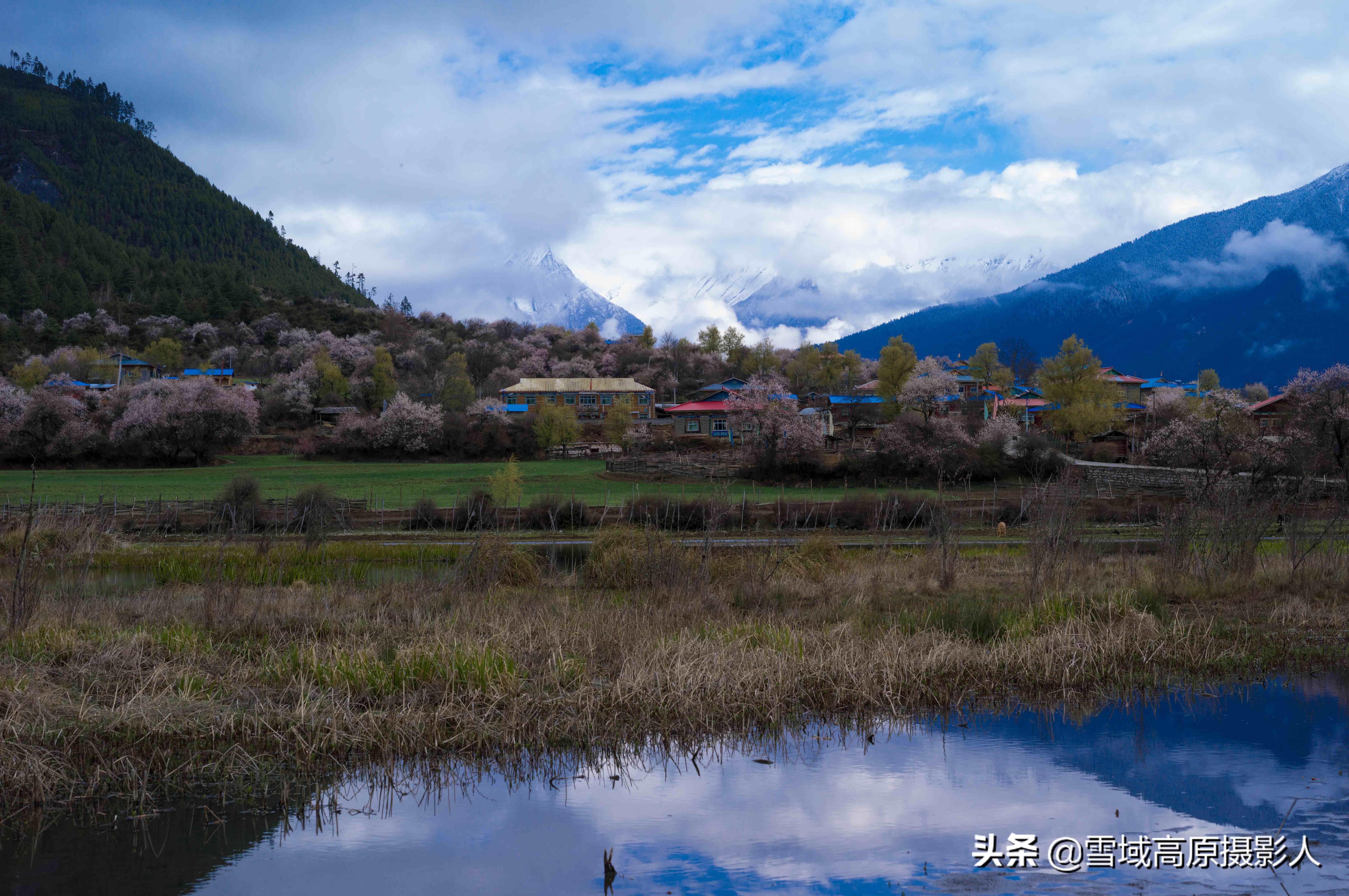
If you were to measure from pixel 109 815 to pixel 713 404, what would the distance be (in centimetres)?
8380

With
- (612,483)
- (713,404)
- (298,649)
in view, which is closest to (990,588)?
(298,649)

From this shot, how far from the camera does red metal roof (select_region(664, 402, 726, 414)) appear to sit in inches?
3526

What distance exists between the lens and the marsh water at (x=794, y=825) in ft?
24.6

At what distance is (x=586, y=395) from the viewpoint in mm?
105062

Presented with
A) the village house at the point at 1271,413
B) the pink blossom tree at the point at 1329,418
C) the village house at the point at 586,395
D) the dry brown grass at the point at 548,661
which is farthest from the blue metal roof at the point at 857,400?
the dry brown grass at the point at 548,661

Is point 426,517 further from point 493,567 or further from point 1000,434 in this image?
point 1000,434

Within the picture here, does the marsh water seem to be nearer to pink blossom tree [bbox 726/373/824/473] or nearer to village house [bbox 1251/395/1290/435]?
pink blossom tree [bbox 726/373/824/473]

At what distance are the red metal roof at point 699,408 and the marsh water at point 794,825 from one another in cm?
7801

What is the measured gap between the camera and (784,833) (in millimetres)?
8453

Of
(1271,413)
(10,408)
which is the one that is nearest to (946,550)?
(1271,413)

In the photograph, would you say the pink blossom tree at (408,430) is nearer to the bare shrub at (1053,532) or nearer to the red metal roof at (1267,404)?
the bare shrub at (1053,532)

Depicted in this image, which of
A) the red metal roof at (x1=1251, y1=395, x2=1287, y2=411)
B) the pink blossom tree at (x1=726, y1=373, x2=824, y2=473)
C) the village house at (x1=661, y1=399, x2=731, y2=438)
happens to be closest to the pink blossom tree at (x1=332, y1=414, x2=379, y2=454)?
the village house at (x1=661, y1=399, x2=731, y2=438)

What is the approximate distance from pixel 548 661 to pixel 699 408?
7857 cm

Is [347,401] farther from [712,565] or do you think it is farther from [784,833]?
[784,833]
